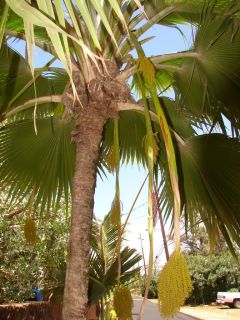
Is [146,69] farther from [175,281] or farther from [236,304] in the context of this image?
[236,304]

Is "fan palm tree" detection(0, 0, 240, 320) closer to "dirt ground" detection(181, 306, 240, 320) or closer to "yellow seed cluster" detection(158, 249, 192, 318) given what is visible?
"yellow seed cluster" detection(158, 249, 192, 318)

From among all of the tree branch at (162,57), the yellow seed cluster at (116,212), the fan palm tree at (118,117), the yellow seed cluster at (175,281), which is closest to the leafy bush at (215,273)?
the fan palm tree at (118,117)

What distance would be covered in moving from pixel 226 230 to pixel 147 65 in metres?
2.28

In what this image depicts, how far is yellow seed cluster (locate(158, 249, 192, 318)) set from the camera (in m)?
1.25

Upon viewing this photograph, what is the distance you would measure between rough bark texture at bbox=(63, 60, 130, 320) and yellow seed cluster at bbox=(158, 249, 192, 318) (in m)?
1.56

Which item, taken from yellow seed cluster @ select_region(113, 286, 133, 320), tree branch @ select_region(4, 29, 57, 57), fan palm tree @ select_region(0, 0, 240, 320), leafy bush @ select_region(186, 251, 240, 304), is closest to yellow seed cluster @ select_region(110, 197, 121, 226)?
fan palm tree @ select_region(0, 0, 240, 320)

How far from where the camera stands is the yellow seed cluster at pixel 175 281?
1247 millimetres

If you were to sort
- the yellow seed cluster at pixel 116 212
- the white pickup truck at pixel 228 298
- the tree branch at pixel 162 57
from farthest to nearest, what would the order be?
the white pickup truck at pixel 228 298
the tree branch at pixel 162 57
the yellow seed cluster at pixel 116 212

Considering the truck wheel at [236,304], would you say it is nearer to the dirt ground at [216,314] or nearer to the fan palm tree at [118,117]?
the dirt ground at [216,314]

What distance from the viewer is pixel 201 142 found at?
361cm

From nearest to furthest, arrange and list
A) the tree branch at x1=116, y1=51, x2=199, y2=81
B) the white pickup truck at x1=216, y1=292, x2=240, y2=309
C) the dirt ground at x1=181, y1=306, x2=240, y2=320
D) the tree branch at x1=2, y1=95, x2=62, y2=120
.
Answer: the tree branch at x1=116, y1=51, x2=199, y2=81, the tree branch at x1=2, y1=95, x2=62, y2=120, the dirt ground at x1=181, y1=306, x2=240, y2=320, the white pickup truck at x1=216, y1=292, x2=240, y2=309

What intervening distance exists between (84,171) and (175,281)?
1895 mm

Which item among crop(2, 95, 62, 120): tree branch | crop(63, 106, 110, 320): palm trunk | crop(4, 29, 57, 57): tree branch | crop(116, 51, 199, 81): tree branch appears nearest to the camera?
crop(63, 106, 110, 320): palm trunk

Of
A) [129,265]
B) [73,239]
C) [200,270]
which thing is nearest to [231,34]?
[73,239]
